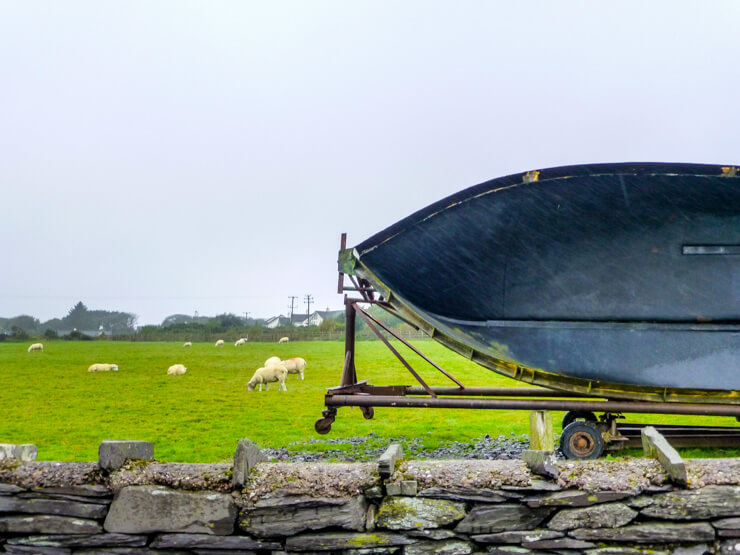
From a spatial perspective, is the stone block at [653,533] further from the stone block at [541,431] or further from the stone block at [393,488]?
the stone block at [541,431]

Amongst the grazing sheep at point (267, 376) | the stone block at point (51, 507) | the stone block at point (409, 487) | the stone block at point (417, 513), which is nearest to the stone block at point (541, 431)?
the stone block at point (417, 513)

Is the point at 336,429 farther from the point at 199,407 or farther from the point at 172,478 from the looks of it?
the point at 172,478

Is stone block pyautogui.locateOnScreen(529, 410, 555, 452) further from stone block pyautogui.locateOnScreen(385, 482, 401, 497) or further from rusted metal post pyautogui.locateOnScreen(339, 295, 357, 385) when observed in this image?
stone block pyautogui.locateOnScreen(385, 482, 401, 497)

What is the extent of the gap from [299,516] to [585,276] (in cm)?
361

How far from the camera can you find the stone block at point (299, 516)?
3.30m

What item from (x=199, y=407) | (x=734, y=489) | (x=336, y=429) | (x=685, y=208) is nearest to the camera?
(x=734, y=489)

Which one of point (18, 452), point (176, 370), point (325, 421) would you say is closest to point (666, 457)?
point (325, 421)

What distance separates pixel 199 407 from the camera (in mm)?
8227

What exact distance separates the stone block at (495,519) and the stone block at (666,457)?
0.93m

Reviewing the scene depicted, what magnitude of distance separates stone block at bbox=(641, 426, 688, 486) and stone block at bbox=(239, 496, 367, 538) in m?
1.96

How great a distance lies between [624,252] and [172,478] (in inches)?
173

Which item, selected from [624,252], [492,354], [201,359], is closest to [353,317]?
[492,354]

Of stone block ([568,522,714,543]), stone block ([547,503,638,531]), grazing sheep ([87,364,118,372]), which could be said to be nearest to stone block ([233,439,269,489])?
stone block ([547,503,638,531])

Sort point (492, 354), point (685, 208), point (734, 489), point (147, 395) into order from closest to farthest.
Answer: point (734, 489) < point (685, 208) < point (492, 354) < point (147, 395)
